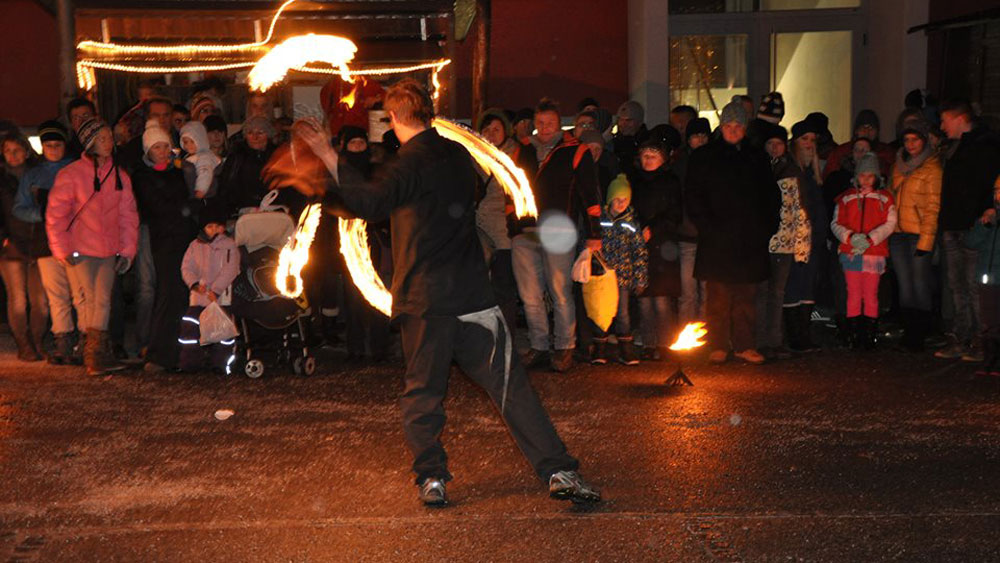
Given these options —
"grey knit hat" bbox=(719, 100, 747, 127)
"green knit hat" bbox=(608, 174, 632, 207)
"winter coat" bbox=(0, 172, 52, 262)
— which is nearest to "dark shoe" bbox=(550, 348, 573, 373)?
"green knit hat" bbox=(608, 174, 632, 207)

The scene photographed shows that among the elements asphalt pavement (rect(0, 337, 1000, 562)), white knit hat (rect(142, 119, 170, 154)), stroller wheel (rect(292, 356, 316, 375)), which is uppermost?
white knit hat (rect(142, 119, 170, 154))

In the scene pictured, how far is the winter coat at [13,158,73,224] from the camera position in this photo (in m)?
10.8

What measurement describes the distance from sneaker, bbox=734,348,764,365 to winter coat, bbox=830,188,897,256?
1372 millimetres

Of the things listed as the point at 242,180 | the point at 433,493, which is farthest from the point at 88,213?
the point at 433,493

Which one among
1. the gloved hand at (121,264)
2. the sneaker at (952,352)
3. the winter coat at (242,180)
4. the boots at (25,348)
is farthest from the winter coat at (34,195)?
the sneaker at (952,352)

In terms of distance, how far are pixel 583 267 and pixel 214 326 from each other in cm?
300

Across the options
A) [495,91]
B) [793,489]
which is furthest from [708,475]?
[495,91]

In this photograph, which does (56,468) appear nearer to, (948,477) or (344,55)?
(344,55)

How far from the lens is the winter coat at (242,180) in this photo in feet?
35.4

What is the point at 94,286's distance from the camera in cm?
1067

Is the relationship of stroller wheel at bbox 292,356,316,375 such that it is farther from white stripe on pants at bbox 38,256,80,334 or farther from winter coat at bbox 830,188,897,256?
winter coat at bbox 830,188,897,256

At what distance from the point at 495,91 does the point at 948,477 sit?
41.3 ft

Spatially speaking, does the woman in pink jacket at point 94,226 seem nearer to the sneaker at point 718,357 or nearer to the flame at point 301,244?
the flame at point 301,244

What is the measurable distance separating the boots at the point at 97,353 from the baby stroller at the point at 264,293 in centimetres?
117
